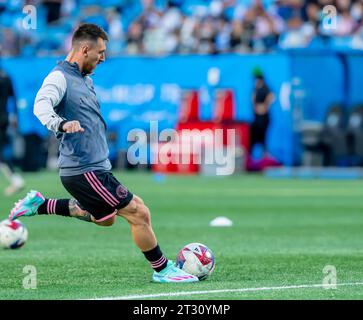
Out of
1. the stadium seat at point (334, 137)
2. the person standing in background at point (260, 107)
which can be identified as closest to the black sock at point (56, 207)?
the person standing in background at point (260, 107)

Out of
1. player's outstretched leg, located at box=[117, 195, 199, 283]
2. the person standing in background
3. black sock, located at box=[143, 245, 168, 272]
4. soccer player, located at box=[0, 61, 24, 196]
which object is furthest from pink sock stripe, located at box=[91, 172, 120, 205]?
the person standing in background

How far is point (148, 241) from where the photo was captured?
10.4 m

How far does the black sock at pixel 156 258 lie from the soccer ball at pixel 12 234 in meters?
3.27

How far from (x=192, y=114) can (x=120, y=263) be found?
1840cm

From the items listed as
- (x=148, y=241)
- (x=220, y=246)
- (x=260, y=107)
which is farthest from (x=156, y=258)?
(x=260, y=107)

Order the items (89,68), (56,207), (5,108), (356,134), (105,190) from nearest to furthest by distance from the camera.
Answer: (105,190), (89,68), (56,207), (5,108), (356,134)

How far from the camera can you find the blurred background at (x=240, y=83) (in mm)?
29969

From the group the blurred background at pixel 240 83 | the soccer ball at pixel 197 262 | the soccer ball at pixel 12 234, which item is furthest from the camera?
the blurred background at pixel 240 83

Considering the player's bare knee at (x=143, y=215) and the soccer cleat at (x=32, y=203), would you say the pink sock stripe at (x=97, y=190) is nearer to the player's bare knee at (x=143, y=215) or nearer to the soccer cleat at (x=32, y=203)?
the player's bare knee at (x=143, y=215)

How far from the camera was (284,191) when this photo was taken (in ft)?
80.1

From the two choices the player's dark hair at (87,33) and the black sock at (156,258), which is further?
the black sock at (156,258)

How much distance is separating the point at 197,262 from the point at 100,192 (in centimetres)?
114

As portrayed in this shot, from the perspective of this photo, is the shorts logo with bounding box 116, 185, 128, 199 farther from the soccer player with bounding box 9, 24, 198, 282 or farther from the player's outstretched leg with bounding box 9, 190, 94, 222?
the player's outstretched leg with bounding box 9, 190, 94, 222

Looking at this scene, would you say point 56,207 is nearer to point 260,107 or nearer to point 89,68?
point 89,68
